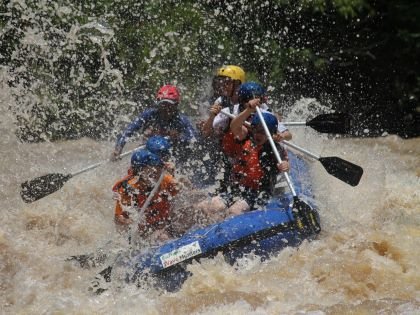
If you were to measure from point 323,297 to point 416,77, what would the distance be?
6563 mm

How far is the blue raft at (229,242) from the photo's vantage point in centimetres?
443

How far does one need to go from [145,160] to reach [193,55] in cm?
488

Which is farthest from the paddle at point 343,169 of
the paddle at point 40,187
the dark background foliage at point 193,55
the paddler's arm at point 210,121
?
the dark background foliage at point 193,55

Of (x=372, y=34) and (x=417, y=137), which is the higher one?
A: (x=372, y=34)

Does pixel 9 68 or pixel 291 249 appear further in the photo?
pixel 9 68

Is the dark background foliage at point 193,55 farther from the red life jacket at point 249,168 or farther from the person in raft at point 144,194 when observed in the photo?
the person in raft at point 144,194

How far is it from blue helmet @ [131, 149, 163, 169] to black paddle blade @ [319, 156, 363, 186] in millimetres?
1395

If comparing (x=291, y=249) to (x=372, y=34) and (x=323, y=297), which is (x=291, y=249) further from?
(x=372, y=34)

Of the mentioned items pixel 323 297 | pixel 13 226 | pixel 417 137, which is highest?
pixel 323 297

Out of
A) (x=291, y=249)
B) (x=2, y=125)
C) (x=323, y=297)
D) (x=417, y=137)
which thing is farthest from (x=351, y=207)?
(x=2, y=125)

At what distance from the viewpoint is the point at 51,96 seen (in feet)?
30.0

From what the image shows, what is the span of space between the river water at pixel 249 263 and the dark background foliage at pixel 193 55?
2.64 m

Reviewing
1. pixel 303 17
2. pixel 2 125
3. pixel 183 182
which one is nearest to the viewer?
pixel 183 182

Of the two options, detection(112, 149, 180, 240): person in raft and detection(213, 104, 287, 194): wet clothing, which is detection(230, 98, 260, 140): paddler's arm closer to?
detection(213, 104, 287, 194): wet clothing
